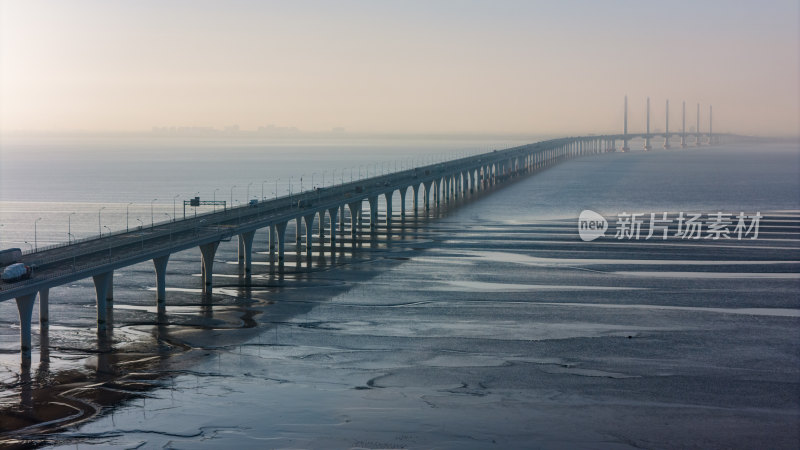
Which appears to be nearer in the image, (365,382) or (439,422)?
(439,422)

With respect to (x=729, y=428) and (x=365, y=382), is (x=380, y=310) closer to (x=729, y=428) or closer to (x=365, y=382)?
(x=365, y=382)

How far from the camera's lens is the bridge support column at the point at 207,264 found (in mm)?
75938

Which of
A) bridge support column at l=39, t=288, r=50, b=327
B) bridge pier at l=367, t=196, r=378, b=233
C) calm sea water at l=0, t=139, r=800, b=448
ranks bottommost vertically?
calm sea water at l=0, t=139, r=800, b=448

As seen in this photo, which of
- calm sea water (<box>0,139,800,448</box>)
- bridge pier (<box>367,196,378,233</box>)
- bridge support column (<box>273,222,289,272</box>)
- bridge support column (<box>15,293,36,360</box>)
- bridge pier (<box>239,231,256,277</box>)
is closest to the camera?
calm sea water (<box>0,139,800,448</box>)

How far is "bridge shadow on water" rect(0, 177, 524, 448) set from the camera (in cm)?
4544

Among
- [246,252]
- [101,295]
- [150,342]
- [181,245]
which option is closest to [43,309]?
[101,295]

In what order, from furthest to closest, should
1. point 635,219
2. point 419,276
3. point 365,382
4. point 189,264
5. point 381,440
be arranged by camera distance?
point 635,219 → point 189,264 → point 419,276 → point 365,382 → point 381,440

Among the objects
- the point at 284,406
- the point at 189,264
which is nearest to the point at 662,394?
the point at 284,406

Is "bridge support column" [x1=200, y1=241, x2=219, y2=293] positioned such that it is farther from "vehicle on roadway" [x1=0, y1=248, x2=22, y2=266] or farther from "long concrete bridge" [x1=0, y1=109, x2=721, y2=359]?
"vehicle on roadway" [x1=0, y1=248, x2=22, y2=266]

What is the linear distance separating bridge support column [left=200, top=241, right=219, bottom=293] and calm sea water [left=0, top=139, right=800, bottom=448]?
1.76 m

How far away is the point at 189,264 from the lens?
92.7 meters

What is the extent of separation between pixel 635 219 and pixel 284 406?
98.7m

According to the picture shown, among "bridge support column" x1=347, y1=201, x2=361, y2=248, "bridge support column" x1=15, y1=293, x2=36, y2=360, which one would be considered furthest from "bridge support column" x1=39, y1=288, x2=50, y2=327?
"bridge support column" x1=347, y1=201, x2=361, y2=248

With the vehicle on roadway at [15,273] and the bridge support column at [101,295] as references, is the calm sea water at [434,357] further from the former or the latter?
the vehicle on roadway at [15,273]
